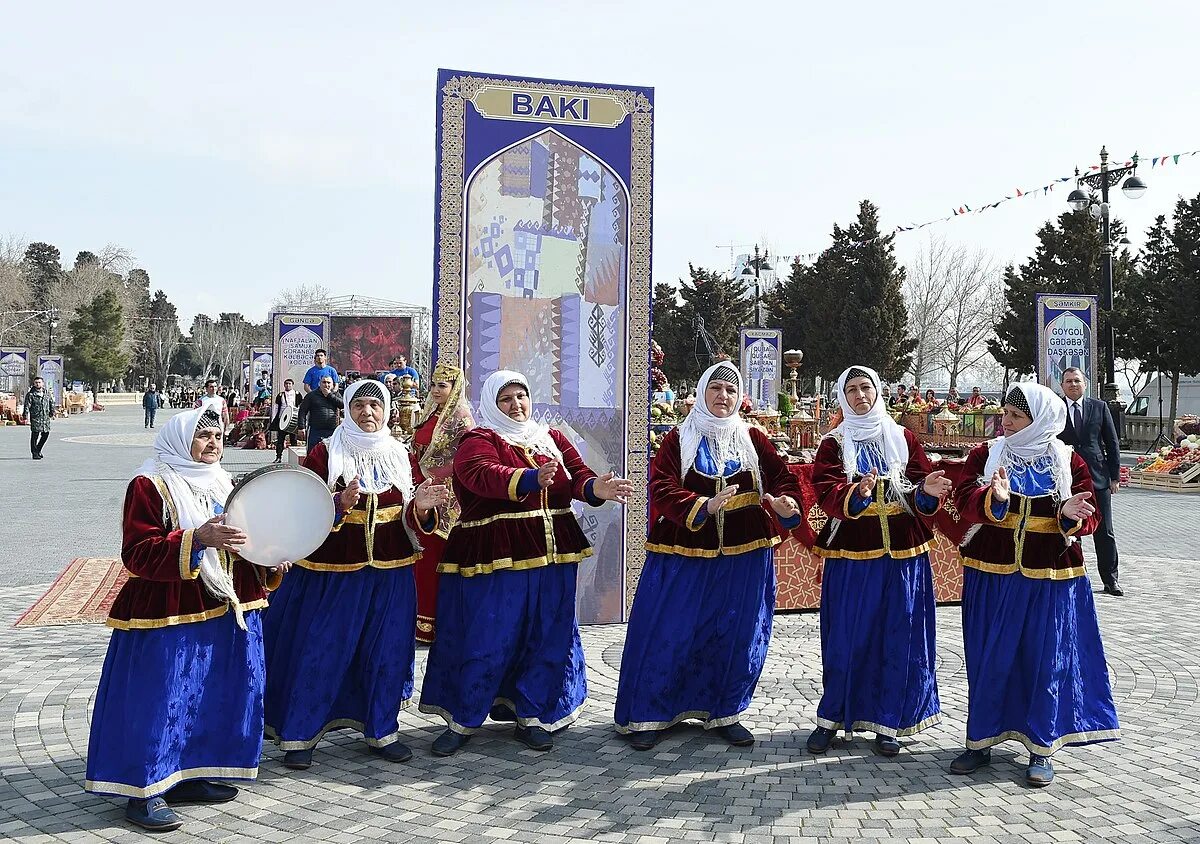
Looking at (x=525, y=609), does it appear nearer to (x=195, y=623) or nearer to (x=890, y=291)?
(x=195, y=623)

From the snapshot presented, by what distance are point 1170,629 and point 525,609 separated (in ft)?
17.6

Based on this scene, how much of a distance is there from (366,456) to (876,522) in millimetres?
2470

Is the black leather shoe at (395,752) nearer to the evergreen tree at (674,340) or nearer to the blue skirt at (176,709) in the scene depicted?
the blue skirt at (176,709)

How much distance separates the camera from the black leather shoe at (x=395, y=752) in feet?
15.6

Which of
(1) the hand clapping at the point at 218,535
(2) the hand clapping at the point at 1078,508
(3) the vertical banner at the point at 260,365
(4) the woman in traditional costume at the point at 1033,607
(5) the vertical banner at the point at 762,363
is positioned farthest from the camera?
(3) the vertical banner at the point at 260,365

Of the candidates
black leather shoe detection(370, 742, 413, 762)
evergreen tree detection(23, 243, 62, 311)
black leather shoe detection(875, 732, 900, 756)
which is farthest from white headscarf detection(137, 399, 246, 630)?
evergreen tree detection(23, 243, 62, 311)

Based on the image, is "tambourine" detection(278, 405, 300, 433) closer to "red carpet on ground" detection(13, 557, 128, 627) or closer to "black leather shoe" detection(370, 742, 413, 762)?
"red carpet on ground" detection(13, 557, 128, 627)

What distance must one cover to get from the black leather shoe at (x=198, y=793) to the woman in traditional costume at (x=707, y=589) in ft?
6.13

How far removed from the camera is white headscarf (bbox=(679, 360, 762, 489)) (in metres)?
5.06

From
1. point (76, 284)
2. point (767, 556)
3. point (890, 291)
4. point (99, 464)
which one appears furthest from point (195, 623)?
point (76, 284)

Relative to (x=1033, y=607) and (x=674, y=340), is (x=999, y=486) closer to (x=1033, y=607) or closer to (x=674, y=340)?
(x=1033, y=607)

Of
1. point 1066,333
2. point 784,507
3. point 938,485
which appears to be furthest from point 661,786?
point 1066,333

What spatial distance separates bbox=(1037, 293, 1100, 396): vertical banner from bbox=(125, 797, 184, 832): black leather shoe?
13352 millimetres

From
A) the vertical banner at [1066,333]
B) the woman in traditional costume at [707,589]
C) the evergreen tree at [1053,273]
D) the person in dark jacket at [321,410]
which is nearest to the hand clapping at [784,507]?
the woman in traditional costume at [707,589]
